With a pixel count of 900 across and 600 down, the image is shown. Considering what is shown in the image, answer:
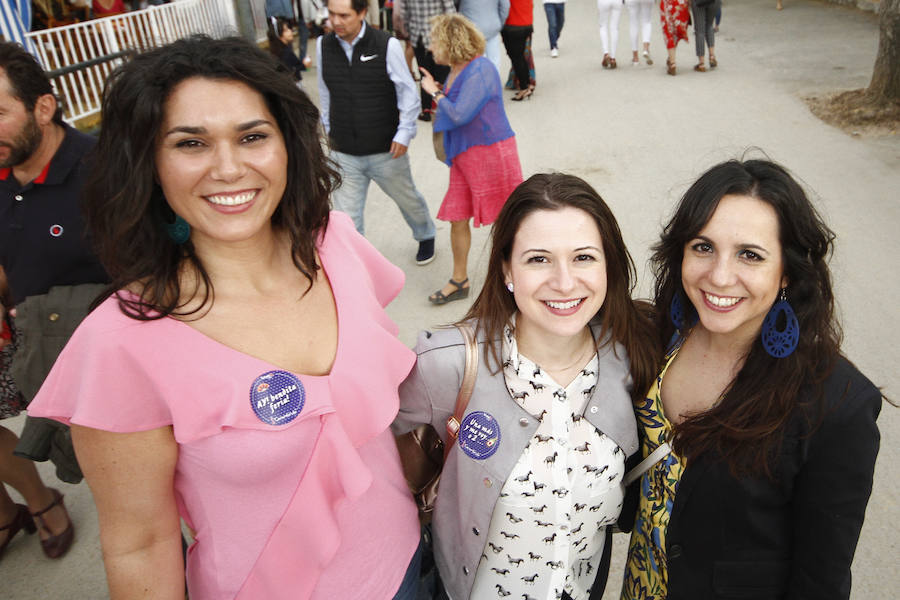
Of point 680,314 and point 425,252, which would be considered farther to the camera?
point 425,252

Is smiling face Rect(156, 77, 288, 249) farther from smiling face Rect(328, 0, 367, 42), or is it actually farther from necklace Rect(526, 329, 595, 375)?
smiling face Rect(328, 0, 367, 42)

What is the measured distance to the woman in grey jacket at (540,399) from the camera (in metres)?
1.64

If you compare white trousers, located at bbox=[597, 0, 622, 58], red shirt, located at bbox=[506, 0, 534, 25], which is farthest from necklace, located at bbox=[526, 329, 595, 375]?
white trousers, located at bbox=[597, 0, 622, 58]

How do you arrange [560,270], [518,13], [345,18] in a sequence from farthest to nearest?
[518,13], [345,18], [560,270]

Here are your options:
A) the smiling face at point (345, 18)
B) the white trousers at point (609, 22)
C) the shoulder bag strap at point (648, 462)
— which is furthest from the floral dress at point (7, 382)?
the white trousers at point (609, 22)

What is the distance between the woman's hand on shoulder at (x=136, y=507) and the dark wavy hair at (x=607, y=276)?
2.71ft

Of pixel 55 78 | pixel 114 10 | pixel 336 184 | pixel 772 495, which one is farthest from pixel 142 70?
pixel 114 10

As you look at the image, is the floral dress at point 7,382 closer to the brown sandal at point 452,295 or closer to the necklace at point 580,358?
the necklace at point 580,358

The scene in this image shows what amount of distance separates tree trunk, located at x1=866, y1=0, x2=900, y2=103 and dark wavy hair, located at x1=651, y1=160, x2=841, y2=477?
670 centimetres

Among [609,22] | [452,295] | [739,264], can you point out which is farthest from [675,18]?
[739,264]

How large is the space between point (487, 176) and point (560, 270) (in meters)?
2.87

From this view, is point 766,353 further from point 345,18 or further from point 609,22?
point 609,22

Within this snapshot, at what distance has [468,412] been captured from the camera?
5.56 feet

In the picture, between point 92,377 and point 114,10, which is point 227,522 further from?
point 114,10
